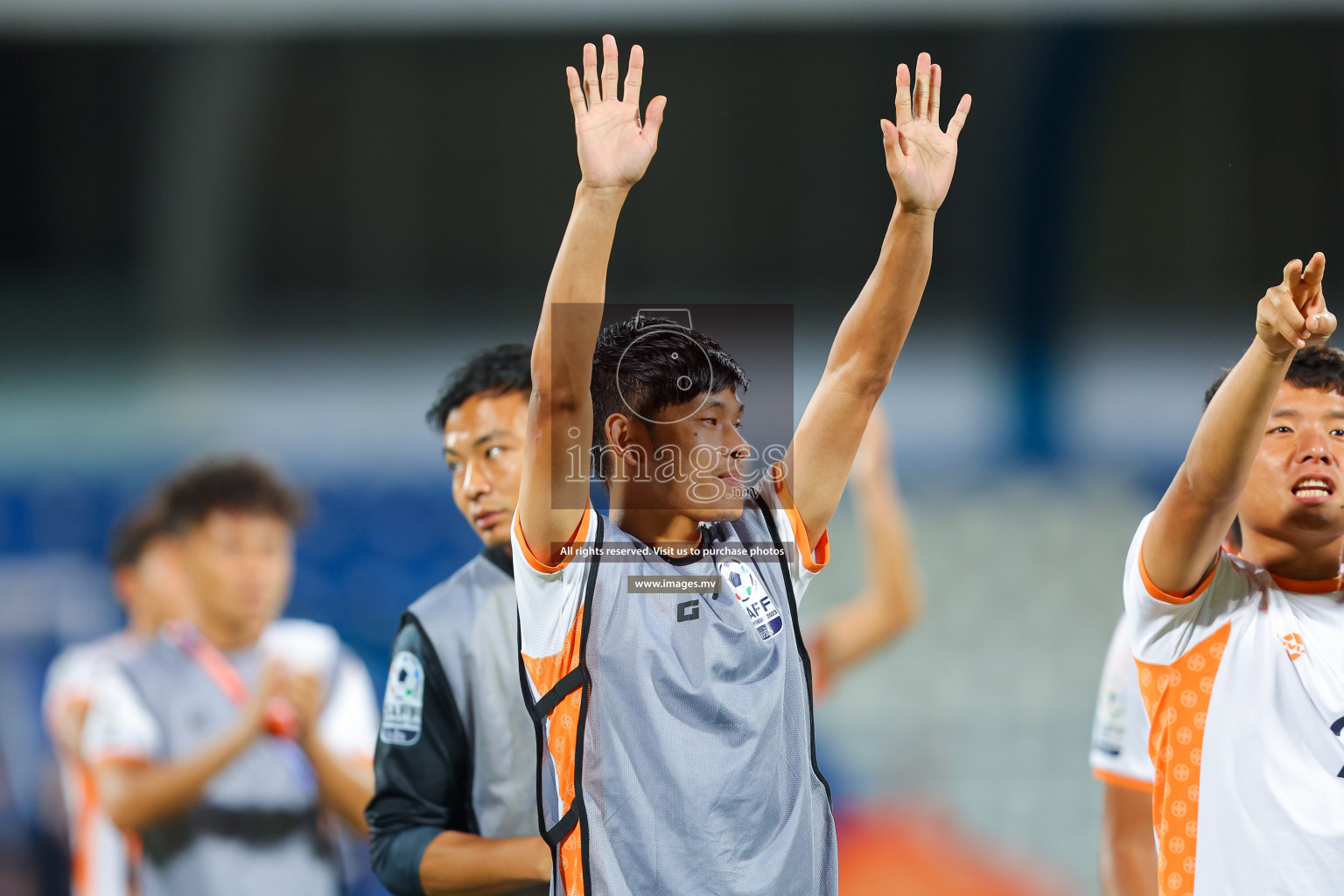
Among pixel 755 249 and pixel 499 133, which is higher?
pixel 499 133

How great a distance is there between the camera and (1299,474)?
2.44 metres

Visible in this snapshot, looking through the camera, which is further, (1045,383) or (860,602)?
(1045,383)

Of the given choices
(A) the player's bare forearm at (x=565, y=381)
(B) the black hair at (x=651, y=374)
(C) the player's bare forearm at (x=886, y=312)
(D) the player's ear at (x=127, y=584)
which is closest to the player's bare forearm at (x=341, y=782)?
(B) the black hair at (x=651, y=374)

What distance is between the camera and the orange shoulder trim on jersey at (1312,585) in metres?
2.56

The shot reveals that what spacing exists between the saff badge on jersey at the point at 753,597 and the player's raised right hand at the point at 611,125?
0.74 meters

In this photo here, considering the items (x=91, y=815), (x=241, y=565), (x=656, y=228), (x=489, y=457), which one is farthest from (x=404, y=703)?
(x=656, y=228)

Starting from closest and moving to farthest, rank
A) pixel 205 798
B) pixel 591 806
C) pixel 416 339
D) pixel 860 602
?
pixel 591 806, pixel 205 798, pixel 860 602, pixel 416 339

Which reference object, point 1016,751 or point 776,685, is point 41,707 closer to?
point 1016,751

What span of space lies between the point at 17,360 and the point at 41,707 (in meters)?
3.72

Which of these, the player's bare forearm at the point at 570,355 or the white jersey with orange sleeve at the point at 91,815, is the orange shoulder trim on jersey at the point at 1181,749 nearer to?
the player's bare forearm at the point at 570,355

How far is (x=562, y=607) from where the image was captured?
2152mm

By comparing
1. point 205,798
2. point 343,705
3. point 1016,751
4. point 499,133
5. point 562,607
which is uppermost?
point 499,133

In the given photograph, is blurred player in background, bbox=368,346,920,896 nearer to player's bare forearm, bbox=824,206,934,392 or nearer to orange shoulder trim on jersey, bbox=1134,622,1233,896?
player's bare forearm, bbox=824,206,934,392

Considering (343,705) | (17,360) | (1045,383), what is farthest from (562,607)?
(17,360)
